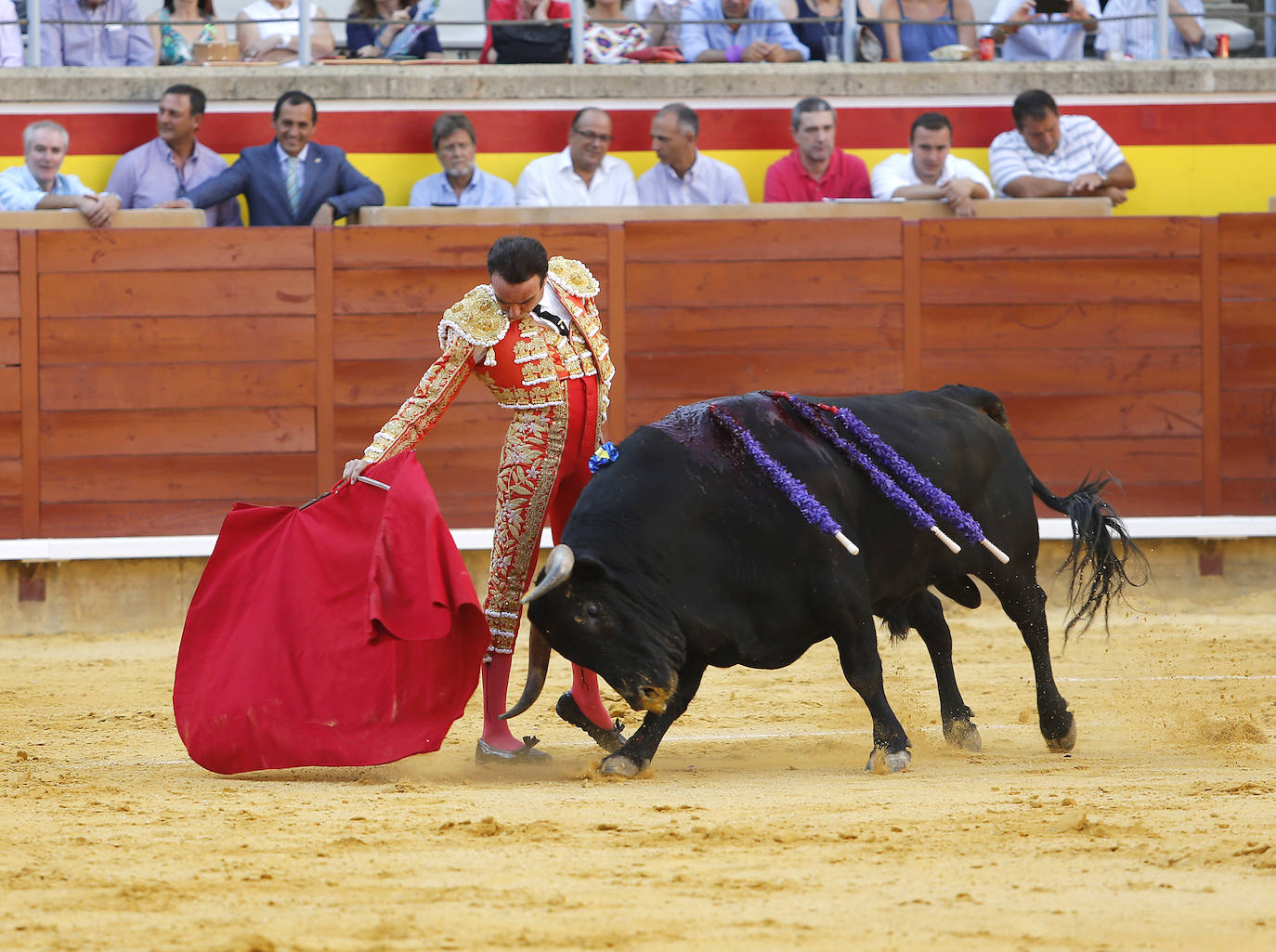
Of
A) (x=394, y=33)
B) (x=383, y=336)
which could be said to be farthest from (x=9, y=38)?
(x=383, y=336)

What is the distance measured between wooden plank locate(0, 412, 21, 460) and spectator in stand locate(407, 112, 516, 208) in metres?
1.89

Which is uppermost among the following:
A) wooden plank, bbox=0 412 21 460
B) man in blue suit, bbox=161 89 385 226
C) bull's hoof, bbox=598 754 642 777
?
man in blue suit, bbox=161 89 385 226

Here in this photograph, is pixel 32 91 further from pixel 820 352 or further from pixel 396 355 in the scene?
pixel 820 352

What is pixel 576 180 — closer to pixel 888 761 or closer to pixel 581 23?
pixel 581 23

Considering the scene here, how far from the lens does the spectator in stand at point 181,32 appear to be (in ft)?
25.5

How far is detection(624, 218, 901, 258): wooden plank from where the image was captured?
722 cm

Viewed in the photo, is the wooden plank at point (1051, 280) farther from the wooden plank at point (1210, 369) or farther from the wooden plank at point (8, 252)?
the wooden plank at point (8, 252)

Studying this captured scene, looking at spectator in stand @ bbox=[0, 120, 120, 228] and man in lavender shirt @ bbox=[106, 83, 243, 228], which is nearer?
spectator in stand @ bbox=[0, 120, 120, 228]

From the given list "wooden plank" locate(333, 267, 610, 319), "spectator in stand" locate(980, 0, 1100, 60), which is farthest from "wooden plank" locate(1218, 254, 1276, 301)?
"wooden plank" locate(333, 267, 610, 319)

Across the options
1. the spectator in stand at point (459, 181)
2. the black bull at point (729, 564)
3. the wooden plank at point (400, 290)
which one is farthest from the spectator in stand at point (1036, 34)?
the black bull at point (729, 564)

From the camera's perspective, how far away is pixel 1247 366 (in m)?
7.44

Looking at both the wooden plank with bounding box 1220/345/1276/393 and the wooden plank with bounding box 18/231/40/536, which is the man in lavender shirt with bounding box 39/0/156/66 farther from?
the wooden plank with bounding box 1220/345/1276/393

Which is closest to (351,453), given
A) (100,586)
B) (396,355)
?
(396,355)

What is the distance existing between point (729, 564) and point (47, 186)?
4.39m
